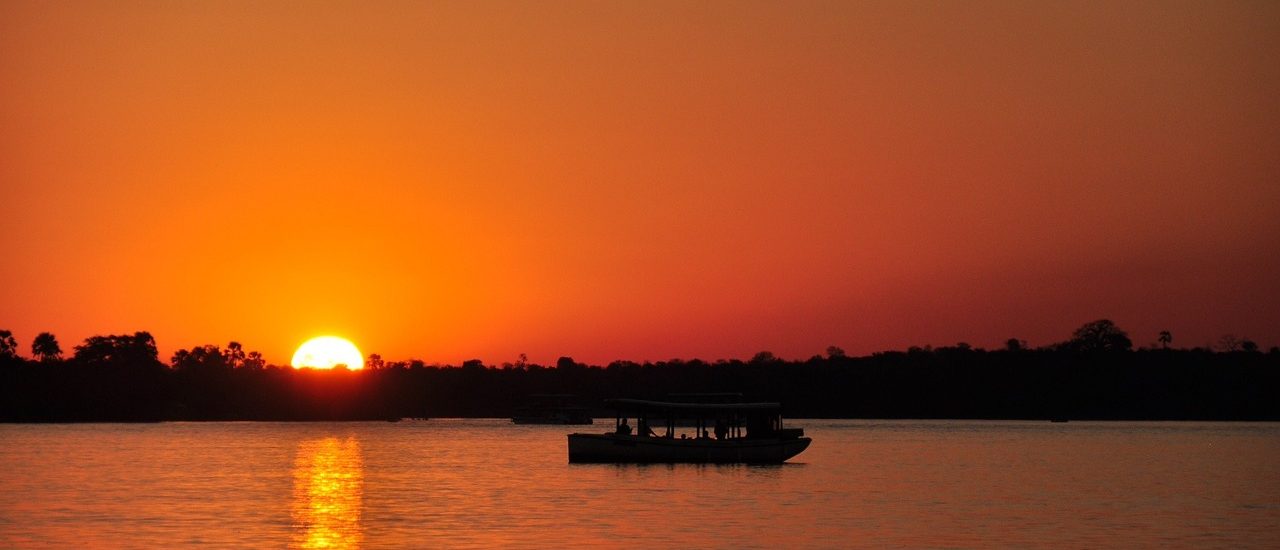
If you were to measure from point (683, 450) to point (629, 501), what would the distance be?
91.5 feet

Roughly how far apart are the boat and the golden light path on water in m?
14.5

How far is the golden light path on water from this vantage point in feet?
168

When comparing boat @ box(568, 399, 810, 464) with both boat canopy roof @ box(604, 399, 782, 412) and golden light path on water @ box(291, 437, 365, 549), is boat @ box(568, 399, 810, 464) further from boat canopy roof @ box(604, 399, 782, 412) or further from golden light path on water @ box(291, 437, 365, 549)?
golden light path on water @ box(291, 437, 365, 549)

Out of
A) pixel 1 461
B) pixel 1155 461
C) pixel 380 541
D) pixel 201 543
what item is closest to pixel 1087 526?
pixel 380 541

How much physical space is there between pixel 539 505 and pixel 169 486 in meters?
24.2

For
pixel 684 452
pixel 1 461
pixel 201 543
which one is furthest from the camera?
pixel 1 461

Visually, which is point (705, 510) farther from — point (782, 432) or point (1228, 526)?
point (782, 432)

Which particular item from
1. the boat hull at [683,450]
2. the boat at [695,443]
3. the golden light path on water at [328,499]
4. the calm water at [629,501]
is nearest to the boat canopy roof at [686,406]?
the boat at [695,443]

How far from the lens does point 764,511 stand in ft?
202

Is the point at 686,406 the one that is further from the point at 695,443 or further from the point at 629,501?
the point at 629,501

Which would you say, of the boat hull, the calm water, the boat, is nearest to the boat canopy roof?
the boat

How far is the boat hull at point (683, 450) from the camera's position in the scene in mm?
93062

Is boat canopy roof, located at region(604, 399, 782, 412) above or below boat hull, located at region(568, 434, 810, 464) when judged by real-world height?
above

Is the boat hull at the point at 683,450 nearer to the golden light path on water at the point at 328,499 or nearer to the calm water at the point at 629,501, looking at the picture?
the calm water at the point at 629,501
